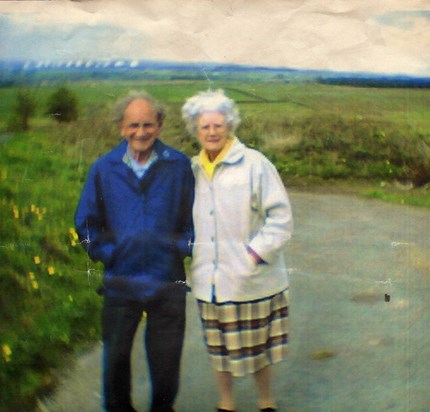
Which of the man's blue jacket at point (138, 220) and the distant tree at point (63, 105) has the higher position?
the distant tree at point (63, 105)

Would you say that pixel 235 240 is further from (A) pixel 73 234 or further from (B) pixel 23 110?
(B) pixel 23 110

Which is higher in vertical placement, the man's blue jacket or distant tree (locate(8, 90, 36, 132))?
distant tree (locate(8, 90, 36, 132))

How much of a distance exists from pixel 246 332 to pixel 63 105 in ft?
2.37

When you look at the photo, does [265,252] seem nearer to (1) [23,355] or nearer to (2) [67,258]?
(2) [67,258]

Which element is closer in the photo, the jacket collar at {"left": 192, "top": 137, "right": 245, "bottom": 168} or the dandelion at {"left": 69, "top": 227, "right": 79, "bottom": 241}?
the jacket collar at {"left": 192, "top": 137, "right": 245, "bottom": 168}

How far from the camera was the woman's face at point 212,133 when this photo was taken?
5.73 feet

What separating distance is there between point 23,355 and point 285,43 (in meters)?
1.00

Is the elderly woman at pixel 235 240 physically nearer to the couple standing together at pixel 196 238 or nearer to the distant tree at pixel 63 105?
the couple standing together at pixel 196 238

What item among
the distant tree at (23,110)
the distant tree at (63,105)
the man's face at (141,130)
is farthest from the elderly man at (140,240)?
the distant tree at (23,110)

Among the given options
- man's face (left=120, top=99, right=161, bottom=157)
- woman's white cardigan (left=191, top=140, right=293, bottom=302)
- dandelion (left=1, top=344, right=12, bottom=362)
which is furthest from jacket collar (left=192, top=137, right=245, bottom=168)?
dandelion (left=1, top=344, right=12, bottom=362)

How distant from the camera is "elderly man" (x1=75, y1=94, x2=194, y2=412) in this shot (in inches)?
69.4

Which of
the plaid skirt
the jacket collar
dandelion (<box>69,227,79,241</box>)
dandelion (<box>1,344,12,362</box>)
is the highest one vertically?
the jacket collar

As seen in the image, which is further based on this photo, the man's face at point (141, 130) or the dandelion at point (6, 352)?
the dandelion at point (6, 352)

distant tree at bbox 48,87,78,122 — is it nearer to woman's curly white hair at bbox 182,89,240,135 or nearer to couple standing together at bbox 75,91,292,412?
couple standing together at bbox 75,91,292,412
